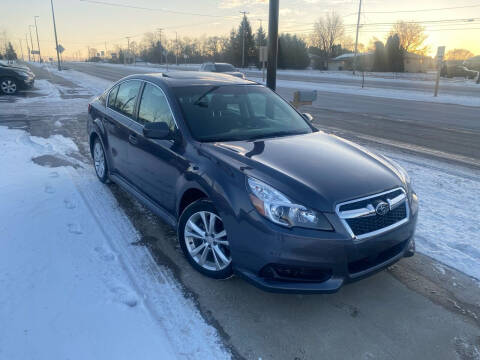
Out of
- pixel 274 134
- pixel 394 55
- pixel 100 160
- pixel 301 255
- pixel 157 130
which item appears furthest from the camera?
pixel 394 55

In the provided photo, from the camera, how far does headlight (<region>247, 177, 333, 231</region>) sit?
8.48 feet

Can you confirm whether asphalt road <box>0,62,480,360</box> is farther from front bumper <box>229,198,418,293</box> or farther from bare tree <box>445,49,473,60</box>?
bare tree <box>445,49,473,60</box>

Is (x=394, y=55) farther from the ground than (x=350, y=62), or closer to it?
farther from the ground

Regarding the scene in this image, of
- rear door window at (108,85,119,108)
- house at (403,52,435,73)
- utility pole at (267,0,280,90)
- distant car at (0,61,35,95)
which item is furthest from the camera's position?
house at (403,52,435,73)

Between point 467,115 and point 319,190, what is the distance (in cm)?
1453

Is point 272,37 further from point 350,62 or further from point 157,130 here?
point 350,62

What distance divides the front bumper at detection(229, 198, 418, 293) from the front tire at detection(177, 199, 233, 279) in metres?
0.26

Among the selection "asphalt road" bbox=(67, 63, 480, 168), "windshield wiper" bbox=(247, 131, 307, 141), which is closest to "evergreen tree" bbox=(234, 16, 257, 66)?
"asphalt road" bbox=(67, 63, 480, 168)

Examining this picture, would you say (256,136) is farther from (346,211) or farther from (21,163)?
(21,163)

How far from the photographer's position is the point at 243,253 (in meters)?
2.75

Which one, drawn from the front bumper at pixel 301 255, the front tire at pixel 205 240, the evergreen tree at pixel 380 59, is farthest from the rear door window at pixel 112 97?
the evergreen tree at pixel 380 59

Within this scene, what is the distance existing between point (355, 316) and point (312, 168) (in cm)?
119

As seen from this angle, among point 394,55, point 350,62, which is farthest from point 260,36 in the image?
point 394,55

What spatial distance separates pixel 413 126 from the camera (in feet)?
37.4
